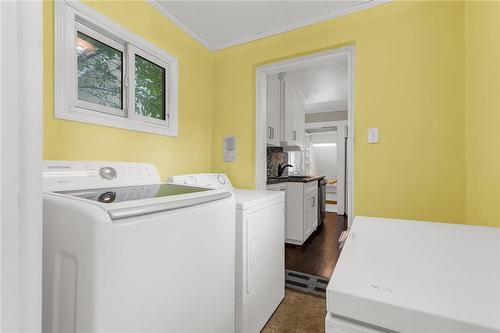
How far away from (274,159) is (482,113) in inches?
102

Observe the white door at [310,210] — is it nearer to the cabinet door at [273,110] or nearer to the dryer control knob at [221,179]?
the cabinet door at [273,110]

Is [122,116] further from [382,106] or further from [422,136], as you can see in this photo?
[422,136]

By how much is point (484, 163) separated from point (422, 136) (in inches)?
18.5

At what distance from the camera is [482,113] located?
131cm

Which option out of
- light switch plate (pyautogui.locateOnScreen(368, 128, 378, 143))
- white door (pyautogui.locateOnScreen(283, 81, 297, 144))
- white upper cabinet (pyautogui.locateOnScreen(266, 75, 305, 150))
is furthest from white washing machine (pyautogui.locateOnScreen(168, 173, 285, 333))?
white door (pyautogui.locateOnScreen(283, 81, 297, 144))

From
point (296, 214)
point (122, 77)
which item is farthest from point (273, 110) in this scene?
point (122, 77)

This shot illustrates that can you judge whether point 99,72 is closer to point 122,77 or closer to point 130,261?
point 122,77

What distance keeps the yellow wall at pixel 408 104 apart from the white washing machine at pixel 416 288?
1178 mm

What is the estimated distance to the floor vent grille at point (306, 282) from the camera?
2047mm

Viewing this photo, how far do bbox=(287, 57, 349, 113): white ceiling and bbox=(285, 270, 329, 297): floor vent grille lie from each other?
228 cm

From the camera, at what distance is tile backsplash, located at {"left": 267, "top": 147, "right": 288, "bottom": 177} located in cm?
354

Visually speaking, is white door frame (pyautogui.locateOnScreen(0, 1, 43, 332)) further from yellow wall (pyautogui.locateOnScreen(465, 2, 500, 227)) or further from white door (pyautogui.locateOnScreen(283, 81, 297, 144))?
white door (pyautogui.locateOnScreen(283, 81, 297, 144))

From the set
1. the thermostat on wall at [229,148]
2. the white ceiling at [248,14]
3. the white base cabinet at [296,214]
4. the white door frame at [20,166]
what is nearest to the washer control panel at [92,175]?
the white door frame at [20,166]

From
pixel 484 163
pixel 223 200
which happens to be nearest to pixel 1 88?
pixel 223 200
